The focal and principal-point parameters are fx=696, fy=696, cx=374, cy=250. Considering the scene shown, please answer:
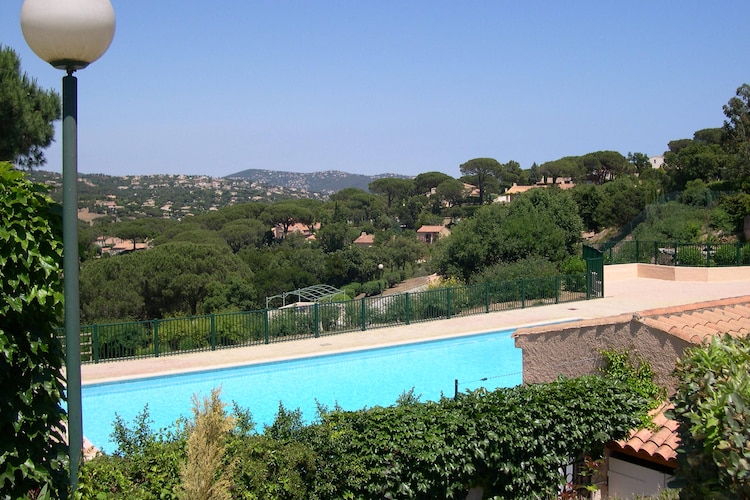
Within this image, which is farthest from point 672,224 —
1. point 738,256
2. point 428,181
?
point 428,181

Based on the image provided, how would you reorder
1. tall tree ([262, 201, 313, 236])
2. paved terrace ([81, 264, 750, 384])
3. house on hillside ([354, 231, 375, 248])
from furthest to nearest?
tall tree ([262, 201, 313, 236]) < house on hillside ([354, 231, 375, 248]) < paved terrace ([81, 264, 750, 384])

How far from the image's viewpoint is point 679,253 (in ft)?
83.4

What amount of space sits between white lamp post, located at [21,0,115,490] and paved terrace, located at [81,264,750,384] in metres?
10.3

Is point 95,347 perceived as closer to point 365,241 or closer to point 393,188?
point 365,241

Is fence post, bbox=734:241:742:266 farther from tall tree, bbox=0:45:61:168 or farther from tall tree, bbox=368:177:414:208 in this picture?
tall tree, bbox=368:177:414:208

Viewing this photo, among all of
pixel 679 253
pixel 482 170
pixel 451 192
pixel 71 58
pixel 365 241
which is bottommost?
pixel 679 253

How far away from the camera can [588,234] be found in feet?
153

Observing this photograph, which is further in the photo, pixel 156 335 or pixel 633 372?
Answer: pixel 156 335

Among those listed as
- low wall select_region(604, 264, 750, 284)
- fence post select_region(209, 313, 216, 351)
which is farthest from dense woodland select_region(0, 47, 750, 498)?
low wall select_region(604, 264, 750, 284)

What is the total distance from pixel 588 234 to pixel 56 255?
149ft

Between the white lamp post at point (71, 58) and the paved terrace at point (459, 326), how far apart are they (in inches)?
407

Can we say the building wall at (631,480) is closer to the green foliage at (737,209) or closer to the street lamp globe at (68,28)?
the street lamp globe at (68,28)

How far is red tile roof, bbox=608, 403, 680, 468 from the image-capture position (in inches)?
275

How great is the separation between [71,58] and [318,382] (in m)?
11.4
